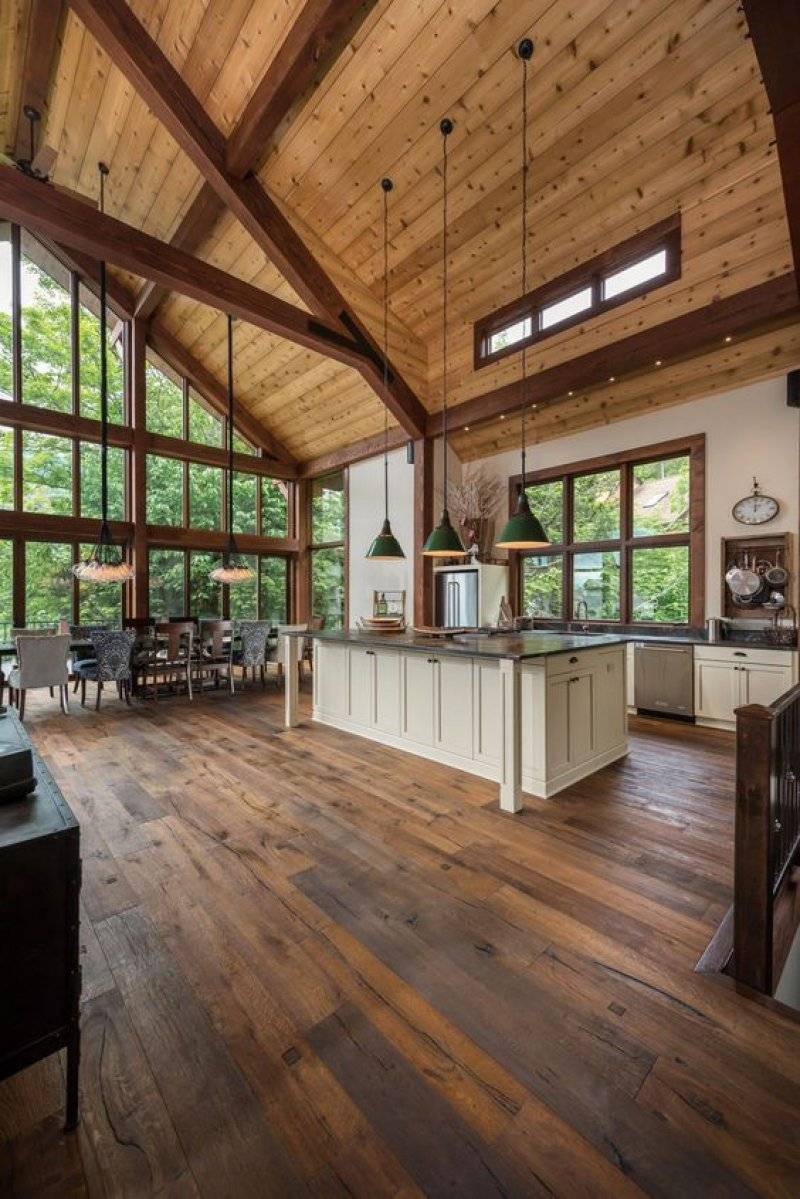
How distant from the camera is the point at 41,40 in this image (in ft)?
14.4

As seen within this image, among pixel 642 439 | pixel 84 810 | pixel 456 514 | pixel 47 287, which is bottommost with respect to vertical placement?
pixel 84 810

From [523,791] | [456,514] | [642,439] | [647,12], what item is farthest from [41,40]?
[523,791]

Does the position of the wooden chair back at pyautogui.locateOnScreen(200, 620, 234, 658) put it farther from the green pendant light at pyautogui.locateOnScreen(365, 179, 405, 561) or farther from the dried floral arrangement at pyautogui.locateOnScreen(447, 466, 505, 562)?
the dried floral arrangement at pyautogui.locateOnScreen(447, 466, 505, 562)

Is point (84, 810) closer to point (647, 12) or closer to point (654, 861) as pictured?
point (654, 861)

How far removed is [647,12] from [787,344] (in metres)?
2.62

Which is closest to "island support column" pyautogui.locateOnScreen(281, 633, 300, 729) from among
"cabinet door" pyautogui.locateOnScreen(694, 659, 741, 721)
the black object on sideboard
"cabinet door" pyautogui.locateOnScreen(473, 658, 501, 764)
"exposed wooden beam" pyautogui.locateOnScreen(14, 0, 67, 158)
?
"cabinet door" pyautogui.locateOnScreen(473, 658, 501, 764)

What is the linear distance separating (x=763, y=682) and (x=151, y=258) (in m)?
6.61

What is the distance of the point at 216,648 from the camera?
6.82m

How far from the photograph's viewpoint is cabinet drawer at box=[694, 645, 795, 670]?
4301 mm

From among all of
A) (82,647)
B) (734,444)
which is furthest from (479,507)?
(82,647)

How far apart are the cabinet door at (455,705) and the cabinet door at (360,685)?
2.68 feet

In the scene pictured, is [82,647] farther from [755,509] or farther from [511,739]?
[755,509]

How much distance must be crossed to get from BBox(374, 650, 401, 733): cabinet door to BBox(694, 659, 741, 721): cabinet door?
9.52ft

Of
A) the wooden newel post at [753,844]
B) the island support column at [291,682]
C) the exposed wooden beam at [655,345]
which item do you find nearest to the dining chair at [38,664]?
the island support column at [291,682]
